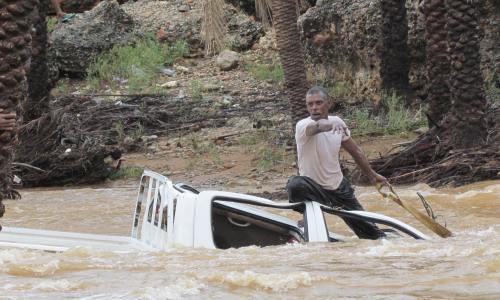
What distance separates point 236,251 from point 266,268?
415 millimetres

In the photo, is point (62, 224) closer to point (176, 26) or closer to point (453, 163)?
point (453, 163)

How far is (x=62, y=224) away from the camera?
11.4 m

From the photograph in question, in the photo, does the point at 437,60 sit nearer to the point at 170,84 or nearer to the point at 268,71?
the point at 268,71

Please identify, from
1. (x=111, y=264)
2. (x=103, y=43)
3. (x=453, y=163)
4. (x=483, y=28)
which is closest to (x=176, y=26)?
(x=103, y=43)

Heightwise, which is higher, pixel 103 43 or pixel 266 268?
pixel 103 43

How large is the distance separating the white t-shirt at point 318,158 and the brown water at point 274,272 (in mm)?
1019

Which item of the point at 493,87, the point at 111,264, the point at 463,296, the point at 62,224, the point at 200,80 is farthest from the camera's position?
the point at 200,80

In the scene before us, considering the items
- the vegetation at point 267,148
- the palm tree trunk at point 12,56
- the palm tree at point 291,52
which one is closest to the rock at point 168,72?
the vegetation at point 267,148

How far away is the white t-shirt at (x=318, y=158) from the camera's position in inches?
324

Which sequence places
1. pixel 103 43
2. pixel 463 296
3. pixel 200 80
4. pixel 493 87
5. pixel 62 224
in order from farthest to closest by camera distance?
pixel 103 43 < pixel 200 80 < pixel 493 87 < pixel 62 224 < pixel 463 296

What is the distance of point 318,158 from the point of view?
325 inches

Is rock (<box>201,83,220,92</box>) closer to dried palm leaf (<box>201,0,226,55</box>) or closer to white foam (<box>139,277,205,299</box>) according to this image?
dried palm leaf (<box>201,0,226,55</box>)

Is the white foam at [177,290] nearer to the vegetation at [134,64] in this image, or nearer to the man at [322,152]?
the man at [322,152]

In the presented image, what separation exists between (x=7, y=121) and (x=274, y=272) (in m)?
2.09
